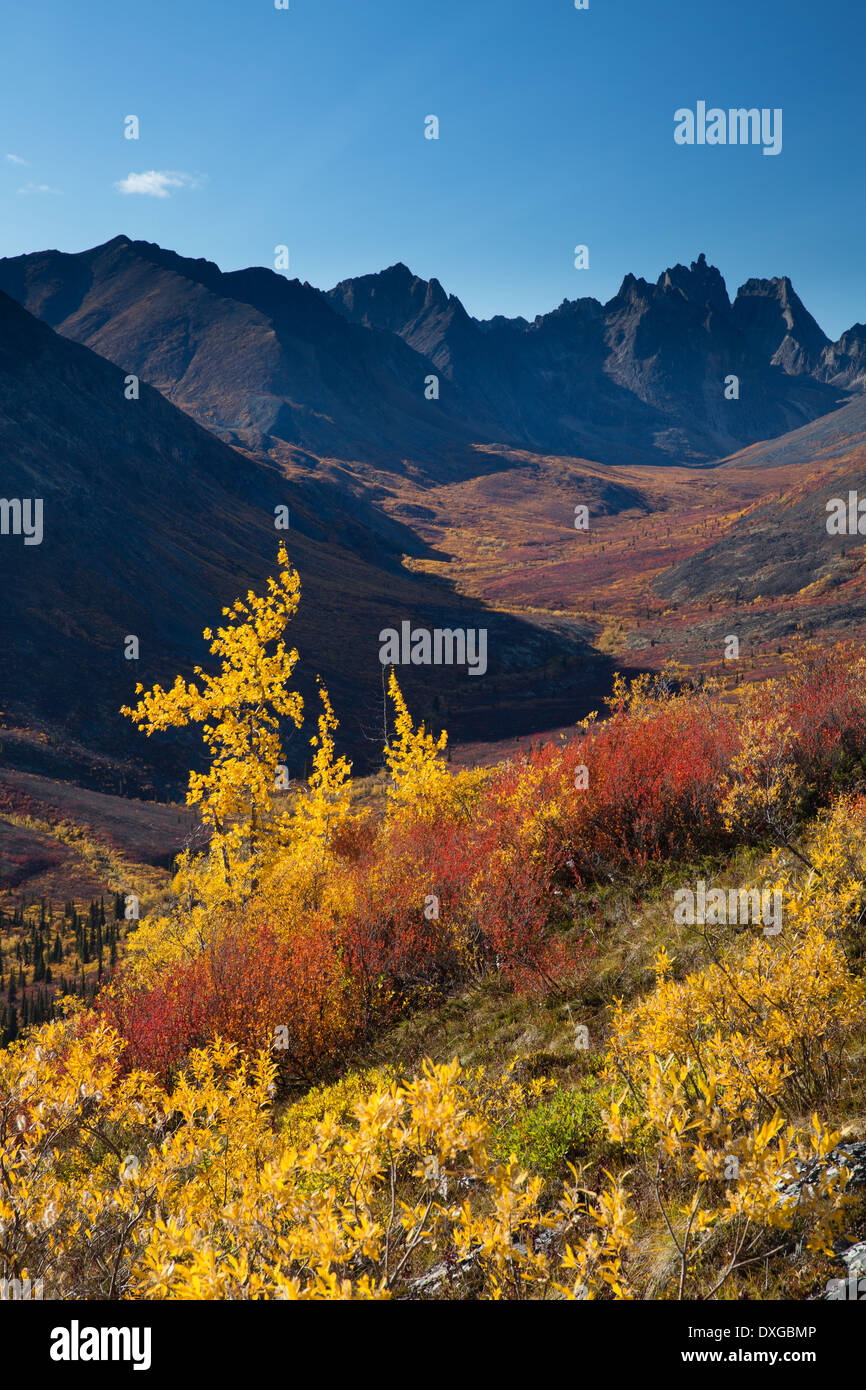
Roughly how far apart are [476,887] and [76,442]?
69031 millimetres

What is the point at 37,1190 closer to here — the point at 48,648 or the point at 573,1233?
the point at 573,1233

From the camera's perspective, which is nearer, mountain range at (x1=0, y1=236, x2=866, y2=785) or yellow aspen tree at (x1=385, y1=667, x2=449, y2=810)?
yellow aspen tree at (x1=385, y1=667, x2=449, y2=810)

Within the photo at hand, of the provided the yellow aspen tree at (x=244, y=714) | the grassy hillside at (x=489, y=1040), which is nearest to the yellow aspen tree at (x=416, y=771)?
the grassy hillside at (x=489, y=1040)

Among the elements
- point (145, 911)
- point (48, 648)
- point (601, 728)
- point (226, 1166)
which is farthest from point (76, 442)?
point (226, 1166)

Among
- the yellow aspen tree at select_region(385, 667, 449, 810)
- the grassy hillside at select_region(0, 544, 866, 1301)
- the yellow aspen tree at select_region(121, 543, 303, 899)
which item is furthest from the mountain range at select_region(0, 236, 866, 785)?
the grassy hillside at select_region(0, 544, 866, 1301)

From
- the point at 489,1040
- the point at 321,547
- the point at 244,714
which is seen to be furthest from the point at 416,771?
the point at 321,547

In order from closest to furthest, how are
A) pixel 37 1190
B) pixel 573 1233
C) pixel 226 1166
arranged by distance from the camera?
1. pixel 37 1190
2. pixel 573 1233
3. pixel 226 1166

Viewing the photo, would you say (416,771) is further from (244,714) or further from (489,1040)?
(489,1040)

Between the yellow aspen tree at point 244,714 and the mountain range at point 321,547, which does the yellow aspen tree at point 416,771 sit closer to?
the yellow aspen tree at point 244,714

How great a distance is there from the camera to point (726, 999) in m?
3.39

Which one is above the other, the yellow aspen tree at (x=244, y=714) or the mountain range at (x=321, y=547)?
the mountain range at (x=321, y=547)

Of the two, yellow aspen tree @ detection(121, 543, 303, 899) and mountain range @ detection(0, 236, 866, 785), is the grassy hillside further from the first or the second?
mountain range @ detection(0, 236, 866, 785)

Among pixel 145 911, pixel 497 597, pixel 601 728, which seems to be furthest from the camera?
pixel 497 597
